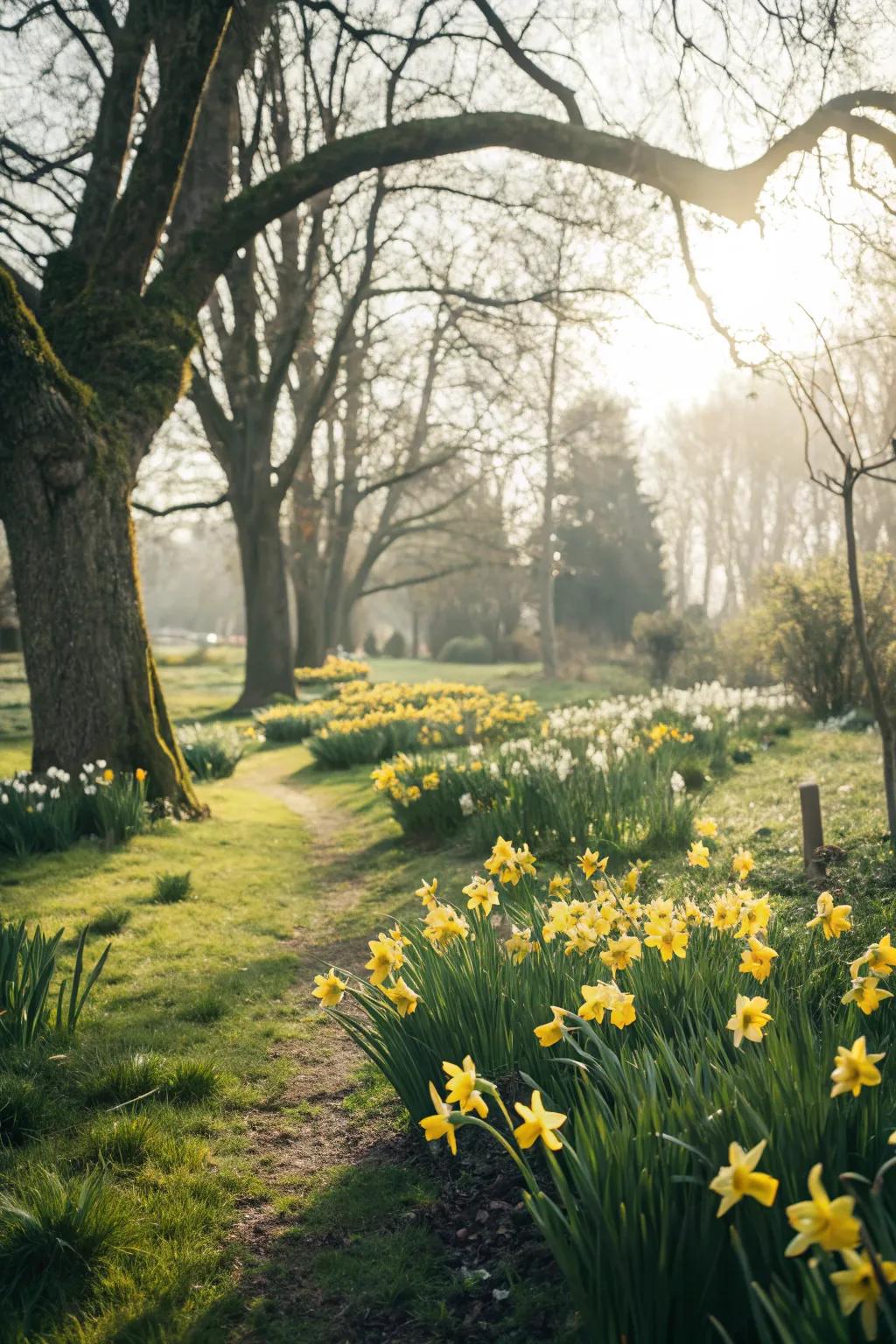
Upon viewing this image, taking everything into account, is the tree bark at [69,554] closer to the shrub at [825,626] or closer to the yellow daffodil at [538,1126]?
the yellow daffodil at [538,1126]

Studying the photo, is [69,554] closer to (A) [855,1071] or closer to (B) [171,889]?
(B) [171,889]

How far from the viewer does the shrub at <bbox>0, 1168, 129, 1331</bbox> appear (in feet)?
7.59

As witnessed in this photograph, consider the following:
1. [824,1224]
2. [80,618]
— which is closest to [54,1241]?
[824,1224]

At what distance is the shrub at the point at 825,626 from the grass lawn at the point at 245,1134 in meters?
6.10

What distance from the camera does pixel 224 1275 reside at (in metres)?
2.47

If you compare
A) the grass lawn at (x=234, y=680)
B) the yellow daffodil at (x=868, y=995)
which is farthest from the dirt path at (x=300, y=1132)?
the grass lawn at (x=234, y=680)

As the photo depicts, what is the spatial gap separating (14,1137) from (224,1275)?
3.41ft

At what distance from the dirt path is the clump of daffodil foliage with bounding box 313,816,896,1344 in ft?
1.39

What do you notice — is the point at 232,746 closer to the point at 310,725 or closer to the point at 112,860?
the point at 310,725

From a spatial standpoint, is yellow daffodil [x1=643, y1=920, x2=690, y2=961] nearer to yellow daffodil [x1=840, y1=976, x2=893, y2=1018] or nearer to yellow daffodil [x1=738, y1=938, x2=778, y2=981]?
yellow daffodil [x1=738, y1=938, x2=778, y2=981]

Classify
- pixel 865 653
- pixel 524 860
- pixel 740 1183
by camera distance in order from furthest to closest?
pixel 865 653, pixel 524 860, pixel 740 1183

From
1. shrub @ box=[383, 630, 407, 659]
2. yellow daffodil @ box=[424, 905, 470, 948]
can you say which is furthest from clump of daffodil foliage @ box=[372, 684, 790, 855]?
shrub @ box=[383, 630, 407, 659]

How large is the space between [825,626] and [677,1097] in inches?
458

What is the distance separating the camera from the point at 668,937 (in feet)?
9.37
